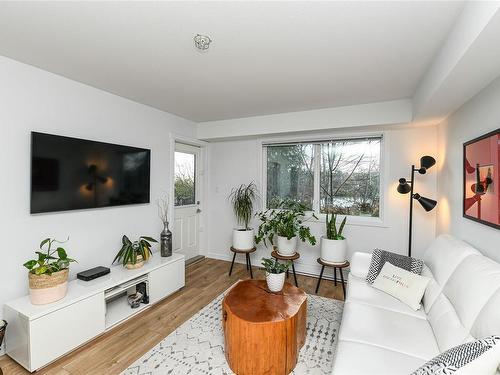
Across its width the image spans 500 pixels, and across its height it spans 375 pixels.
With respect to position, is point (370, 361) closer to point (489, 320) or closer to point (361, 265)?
point (489, 320)

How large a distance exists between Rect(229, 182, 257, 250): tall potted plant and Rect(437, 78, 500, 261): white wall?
2.31m

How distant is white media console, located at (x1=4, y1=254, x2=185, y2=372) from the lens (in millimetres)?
1761

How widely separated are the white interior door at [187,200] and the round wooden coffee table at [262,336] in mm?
2261

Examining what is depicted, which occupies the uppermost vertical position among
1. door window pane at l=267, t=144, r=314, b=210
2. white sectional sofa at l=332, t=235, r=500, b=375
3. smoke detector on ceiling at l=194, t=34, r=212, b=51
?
smoke detector on ceiling at l=194, t=34, r=212, b=51

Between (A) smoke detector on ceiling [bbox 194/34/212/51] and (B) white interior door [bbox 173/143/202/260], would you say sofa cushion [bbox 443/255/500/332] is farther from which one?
(B) white interior door [bbox 173/143/202/260]

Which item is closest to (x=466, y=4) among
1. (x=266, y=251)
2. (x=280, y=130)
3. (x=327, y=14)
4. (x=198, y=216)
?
(x=327, y=14)

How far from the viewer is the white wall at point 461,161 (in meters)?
1.76

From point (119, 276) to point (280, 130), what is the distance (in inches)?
104

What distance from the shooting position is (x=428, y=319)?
1733mm

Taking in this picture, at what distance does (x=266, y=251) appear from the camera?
13.1ft

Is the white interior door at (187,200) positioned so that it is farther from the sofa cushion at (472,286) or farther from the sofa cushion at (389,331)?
the sofa cushion at (472,286)

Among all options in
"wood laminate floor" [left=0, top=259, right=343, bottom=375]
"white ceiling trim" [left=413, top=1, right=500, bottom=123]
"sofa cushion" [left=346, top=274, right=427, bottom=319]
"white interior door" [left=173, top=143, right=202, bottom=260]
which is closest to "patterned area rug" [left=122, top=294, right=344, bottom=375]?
"wood laminate floor" [left=0, top=259, right=343, bottom=375]

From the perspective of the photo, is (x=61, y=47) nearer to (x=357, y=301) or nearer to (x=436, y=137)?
(x=357, y=301)

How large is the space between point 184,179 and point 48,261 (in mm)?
2167
